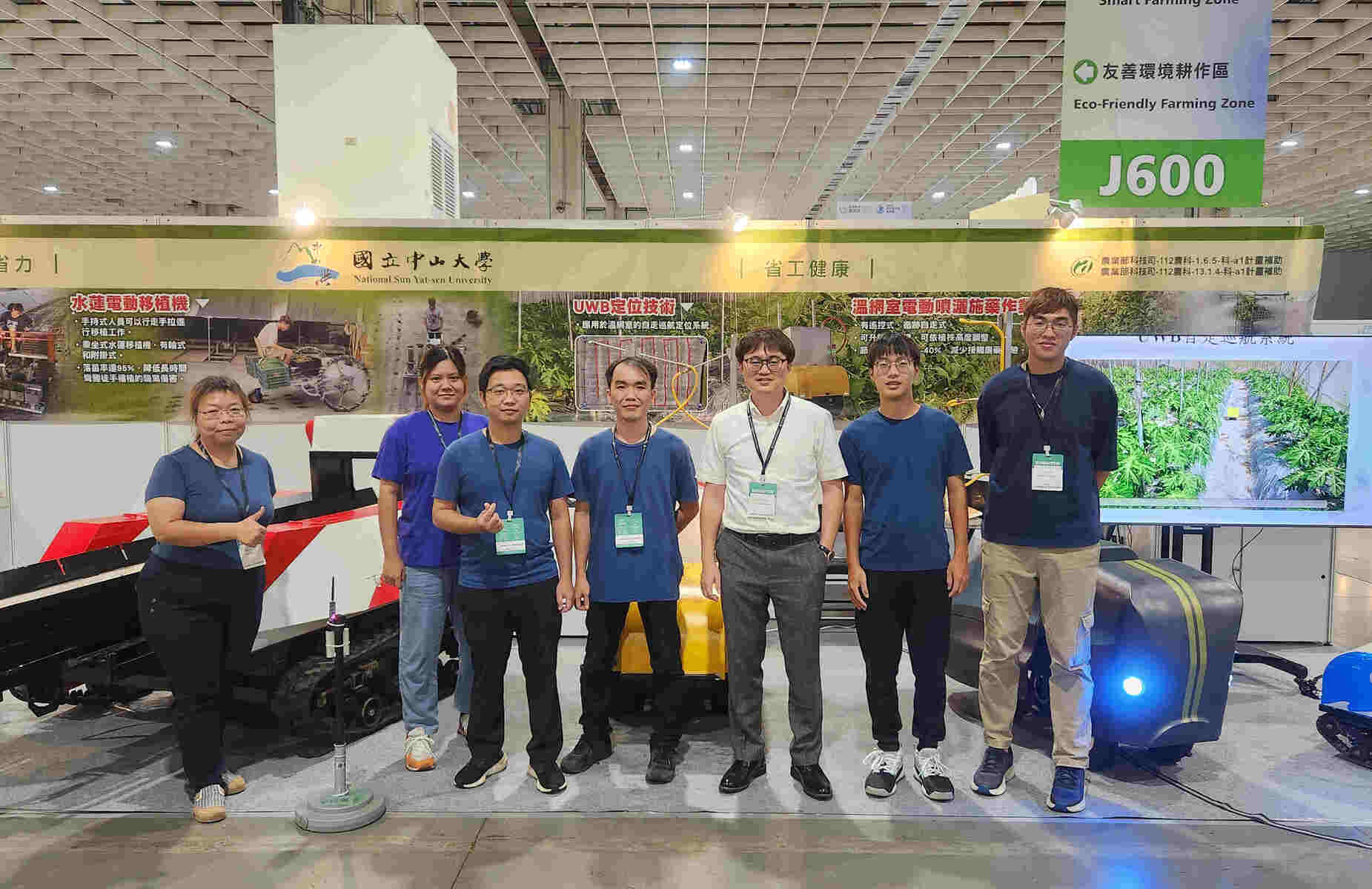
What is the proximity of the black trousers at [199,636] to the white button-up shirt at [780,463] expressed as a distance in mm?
1622

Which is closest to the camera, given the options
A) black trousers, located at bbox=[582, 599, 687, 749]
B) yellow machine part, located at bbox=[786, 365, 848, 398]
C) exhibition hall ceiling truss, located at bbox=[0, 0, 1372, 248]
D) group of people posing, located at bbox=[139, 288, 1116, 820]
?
group of people posing, located at bbox=[139, 288, 1116, 820]

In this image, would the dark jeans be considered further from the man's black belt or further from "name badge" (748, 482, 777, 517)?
"name badge" (748, 482, 777, 517)

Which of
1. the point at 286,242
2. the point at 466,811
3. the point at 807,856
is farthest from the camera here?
the point at 286,242

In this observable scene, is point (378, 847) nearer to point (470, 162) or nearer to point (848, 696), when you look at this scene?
point (848, 696)

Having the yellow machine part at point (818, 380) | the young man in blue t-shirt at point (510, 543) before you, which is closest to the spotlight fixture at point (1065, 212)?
the yellow machine part at point (818, 380)

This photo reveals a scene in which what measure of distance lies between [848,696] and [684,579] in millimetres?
994

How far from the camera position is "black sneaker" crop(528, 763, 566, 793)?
115 inches

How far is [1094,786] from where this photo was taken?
3.03m

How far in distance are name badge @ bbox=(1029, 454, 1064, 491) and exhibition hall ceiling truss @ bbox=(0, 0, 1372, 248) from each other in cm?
393

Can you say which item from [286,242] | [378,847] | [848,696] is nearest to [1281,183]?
[848,696]

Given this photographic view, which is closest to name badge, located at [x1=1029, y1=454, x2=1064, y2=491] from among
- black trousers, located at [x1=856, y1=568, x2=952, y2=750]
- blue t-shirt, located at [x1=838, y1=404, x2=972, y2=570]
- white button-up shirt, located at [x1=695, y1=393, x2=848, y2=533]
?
blue t-shirt, located at [x1=838, y1=404, x2=972, y2=570]

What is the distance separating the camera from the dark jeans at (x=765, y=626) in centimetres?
280

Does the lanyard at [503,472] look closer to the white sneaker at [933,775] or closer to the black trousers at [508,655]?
the black trousers at [508,655]

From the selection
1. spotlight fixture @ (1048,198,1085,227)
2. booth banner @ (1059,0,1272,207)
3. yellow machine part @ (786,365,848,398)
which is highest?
booth banner @ (1059,0,1272,207)
